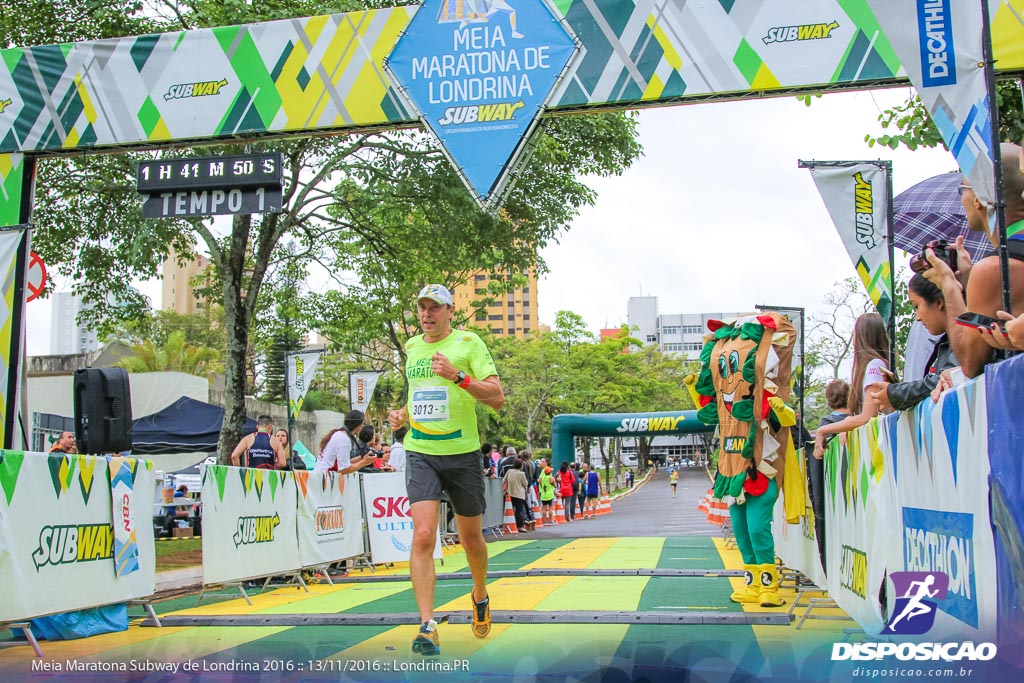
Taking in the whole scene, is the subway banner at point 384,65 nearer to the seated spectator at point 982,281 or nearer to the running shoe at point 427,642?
the seated spectator at point 982,281

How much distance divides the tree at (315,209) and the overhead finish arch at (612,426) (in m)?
18.4

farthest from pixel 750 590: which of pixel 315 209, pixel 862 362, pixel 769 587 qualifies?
pixel 315 209

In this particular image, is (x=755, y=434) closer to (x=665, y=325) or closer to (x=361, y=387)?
(x=361, y=387)

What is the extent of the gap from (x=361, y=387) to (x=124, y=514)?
16.7 m

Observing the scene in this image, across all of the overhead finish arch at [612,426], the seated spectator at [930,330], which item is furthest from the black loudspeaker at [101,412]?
the overhead finish arch at [612,426]

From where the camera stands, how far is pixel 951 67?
600 cm

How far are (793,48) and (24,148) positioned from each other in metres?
6.86

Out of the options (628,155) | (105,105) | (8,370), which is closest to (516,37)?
(105,105)

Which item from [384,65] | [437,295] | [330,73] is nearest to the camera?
[437,295]

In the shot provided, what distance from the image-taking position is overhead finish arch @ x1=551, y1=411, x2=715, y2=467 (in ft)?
115

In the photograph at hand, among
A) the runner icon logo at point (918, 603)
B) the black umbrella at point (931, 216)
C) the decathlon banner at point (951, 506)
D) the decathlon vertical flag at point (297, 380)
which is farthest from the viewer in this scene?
the decathlon vertical flag at point (297, 380)

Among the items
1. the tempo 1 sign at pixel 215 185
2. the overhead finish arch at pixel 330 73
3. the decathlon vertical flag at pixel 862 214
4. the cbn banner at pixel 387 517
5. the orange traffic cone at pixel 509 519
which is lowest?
the orange traffic cone at pixel 509 519

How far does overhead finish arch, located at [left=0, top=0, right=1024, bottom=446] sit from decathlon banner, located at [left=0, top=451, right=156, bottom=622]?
2.23m

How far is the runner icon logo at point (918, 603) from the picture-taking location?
3.82 m
